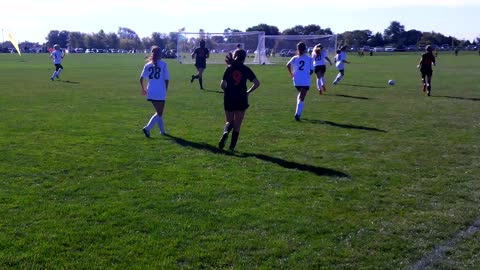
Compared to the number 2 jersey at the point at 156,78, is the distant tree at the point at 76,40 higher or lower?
higher

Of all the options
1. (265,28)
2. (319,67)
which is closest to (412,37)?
(265,28)

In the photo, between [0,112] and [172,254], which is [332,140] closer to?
[172,254]

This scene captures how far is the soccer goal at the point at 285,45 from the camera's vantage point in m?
51.4

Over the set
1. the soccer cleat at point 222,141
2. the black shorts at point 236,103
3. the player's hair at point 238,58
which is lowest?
the soccer cleat at point 222,141

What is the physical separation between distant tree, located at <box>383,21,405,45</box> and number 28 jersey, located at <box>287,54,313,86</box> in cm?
13456

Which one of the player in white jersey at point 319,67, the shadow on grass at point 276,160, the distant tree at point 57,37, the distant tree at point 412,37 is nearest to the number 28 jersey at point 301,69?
the shadow on grass at point 276,160

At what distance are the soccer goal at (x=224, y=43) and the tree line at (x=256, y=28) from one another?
6396 centimetres

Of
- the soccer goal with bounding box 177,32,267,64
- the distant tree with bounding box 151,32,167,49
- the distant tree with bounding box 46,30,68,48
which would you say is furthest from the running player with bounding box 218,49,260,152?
the distant tree with bounding box 46,30,68,48

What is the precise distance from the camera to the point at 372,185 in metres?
7.84

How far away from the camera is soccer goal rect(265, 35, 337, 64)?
51438 mm

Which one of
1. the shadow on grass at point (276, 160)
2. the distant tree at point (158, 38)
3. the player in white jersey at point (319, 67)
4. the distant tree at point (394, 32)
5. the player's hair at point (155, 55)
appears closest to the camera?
the shadow on grass at point (276, 160)

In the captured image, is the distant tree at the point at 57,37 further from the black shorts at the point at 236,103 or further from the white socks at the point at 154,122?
the black shorts at the point at 236,103

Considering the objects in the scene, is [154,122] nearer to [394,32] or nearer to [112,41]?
[394,32]

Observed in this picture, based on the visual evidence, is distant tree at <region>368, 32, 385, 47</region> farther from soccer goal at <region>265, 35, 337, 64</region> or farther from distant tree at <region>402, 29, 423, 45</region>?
soccer goal at <region>265, 35, 337, 64</region>
